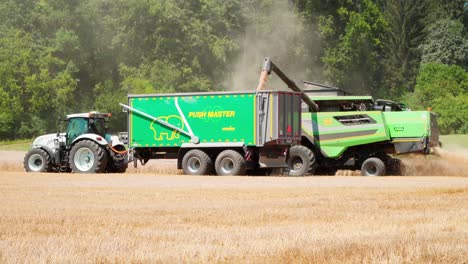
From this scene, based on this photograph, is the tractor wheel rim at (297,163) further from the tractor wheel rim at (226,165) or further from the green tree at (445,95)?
the green tree at (445,95)

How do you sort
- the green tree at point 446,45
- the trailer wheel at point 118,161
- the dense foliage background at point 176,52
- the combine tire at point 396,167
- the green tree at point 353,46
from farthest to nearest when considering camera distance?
the green tree at point 446,45 < the green tree at point 353,46 < the dense foliage background at point 176,52 < the trailer wheel at point 118,161 < the combine tire at point 396,167

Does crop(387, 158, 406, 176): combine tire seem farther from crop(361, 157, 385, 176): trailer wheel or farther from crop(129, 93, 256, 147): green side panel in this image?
crop(129, 93, 256, 147): green side panel

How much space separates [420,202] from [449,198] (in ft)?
4.94

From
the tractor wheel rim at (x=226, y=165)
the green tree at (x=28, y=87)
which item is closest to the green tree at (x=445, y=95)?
the green tree at (x=28, y=87)

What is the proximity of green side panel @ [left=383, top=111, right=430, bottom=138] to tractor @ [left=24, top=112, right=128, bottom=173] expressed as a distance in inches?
372

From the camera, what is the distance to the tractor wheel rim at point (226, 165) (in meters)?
31.1

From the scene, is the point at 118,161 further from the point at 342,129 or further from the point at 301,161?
the point at 342,129

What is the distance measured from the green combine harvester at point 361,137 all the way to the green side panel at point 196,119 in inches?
79.9

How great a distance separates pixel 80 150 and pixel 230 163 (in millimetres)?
5346

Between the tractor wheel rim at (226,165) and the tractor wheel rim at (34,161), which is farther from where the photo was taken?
the tractor wheel rim at (34,161)

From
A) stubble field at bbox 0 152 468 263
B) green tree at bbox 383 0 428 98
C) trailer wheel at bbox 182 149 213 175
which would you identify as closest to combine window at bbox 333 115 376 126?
trailer wheel at bbox 182 149 213 175

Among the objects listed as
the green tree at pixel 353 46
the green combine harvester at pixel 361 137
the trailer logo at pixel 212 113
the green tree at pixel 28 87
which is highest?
the green tree at pixel 353 46

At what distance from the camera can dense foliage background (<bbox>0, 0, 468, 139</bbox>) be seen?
238ft

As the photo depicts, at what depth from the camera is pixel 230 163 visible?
102 feet
